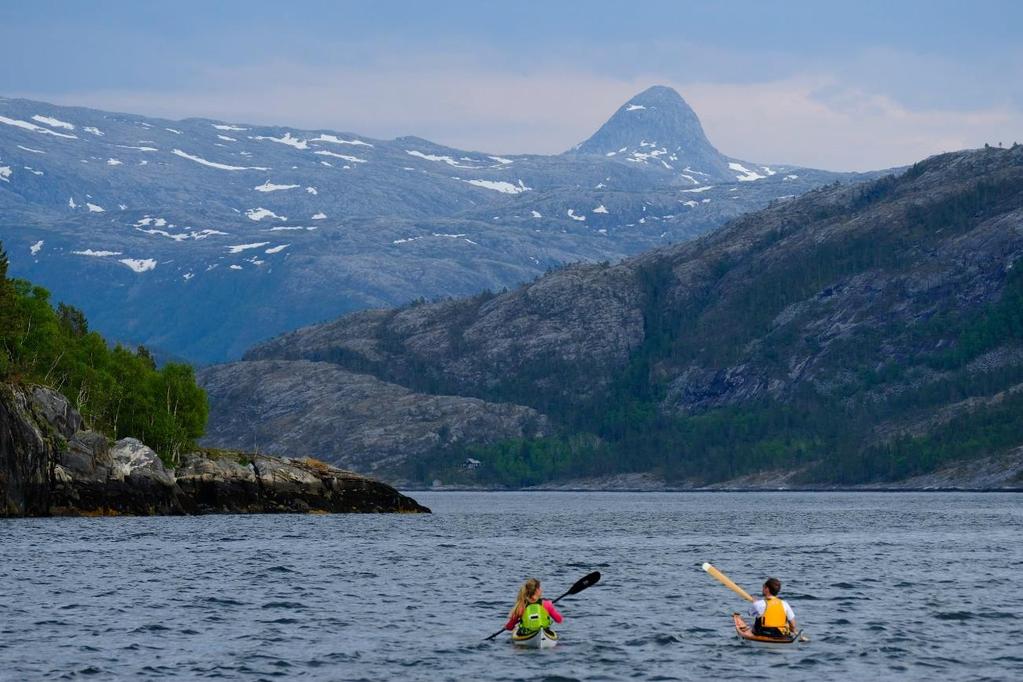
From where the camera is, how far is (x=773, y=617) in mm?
66062

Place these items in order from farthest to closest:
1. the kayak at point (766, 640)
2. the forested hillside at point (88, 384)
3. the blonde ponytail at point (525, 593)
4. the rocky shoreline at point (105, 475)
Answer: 1. the forested hillside at point (88, 384)
2. the rocky shoreline at point (105, 475)
3. the blonde ponytail at point (525, 593)
4. the kayak at point (766, 640)

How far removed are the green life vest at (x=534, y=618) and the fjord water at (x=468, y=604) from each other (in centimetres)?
106

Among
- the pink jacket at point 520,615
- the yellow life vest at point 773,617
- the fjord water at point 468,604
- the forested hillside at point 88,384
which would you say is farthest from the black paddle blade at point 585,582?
the forested hillside at point 88,384

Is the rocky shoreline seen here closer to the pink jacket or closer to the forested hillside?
the forested hillside

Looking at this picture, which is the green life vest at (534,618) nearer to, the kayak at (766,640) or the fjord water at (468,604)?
the fjord water at (468,604)

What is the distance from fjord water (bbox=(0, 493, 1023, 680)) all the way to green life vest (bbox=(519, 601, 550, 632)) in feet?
3.47

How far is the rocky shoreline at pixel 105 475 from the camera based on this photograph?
154500mm

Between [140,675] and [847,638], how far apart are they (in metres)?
29.3

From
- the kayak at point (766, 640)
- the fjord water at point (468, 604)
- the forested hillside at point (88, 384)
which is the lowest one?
A: the fjord water at point (468, 604)

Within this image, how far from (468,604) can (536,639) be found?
17473 millimetres

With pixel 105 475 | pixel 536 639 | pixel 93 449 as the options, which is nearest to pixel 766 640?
pixel 536 639

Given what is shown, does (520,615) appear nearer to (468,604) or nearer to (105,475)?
(468,604)

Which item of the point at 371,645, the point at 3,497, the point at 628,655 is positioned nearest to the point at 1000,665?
the point at 628,655

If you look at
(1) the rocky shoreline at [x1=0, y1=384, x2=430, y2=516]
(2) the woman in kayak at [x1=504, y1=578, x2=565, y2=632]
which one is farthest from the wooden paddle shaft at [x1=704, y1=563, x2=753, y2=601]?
(1) the rocky shoreline at [x1=0, y1=384, x2=430, y2=516]
